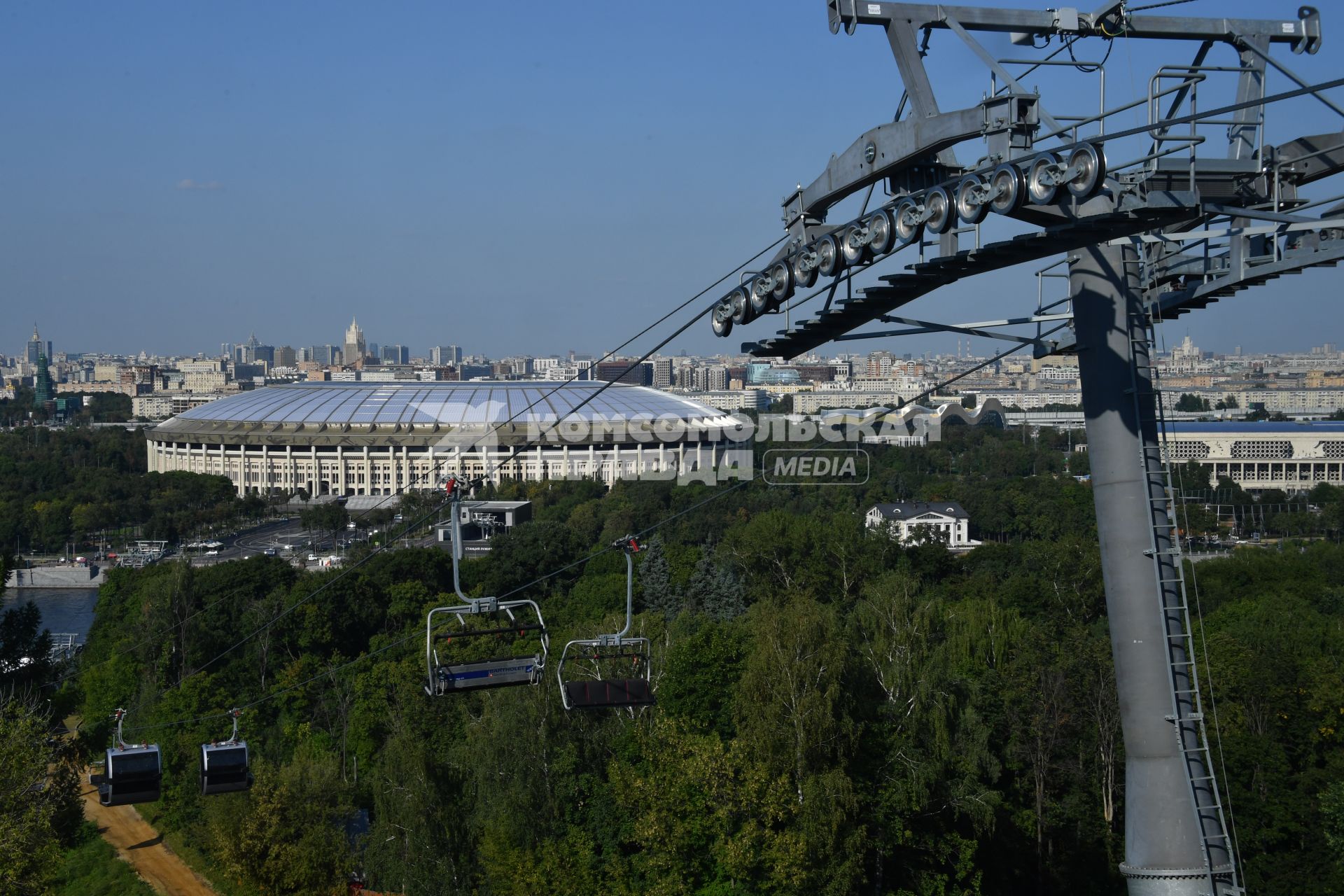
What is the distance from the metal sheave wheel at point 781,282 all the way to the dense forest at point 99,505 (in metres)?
42.7

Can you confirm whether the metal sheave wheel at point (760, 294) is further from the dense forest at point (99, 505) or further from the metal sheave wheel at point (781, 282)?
the dense forest at point (99, 505)

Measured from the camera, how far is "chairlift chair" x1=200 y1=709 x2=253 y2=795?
9.68m

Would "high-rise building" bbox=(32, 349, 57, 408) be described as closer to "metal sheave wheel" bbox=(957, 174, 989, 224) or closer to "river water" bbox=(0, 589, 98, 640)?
"river water" bbox=(0, 589, 98, 640)

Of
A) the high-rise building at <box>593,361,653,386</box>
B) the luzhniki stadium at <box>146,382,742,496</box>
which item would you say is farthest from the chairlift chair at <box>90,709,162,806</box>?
the high-rise building at <box>593,361,653,386</box>

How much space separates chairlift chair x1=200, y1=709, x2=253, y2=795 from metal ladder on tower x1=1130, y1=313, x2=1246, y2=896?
7012mm

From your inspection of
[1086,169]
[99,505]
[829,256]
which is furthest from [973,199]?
[99,505]

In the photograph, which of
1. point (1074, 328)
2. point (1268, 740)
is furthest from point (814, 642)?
point (1074, 328)

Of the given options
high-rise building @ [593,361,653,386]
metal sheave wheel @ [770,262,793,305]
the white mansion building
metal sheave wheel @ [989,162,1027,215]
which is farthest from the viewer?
high-rise building @ [593,361,653,386]

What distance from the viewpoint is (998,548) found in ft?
93.7

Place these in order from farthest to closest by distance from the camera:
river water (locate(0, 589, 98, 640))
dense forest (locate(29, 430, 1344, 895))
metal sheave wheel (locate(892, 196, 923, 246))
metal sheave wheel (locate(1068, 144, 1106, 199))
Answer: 1. river water (locate(0, 589, 98, 640))
2. dense forest (locate(29, 430, 1344, 895))
3. metal sheave wheel (locate(892, 196, 923, 246))
4. metal sheave wheel (locate(1068, 144, 1106, 199))

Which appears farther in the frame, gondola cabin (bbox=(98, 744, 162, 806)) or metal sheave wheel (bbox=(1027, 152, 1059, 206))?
gondola cabin (bbox=(98, 744, 162, 806))

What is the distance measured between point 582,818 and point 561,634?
5.13 meters

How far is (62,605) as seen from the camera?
1479 inches

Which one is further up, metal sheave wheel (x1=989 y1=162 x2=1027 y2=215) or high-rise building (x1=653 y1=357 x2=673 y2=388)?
high-rise building (x1=653 y1=357 x2=673 y2=388)
